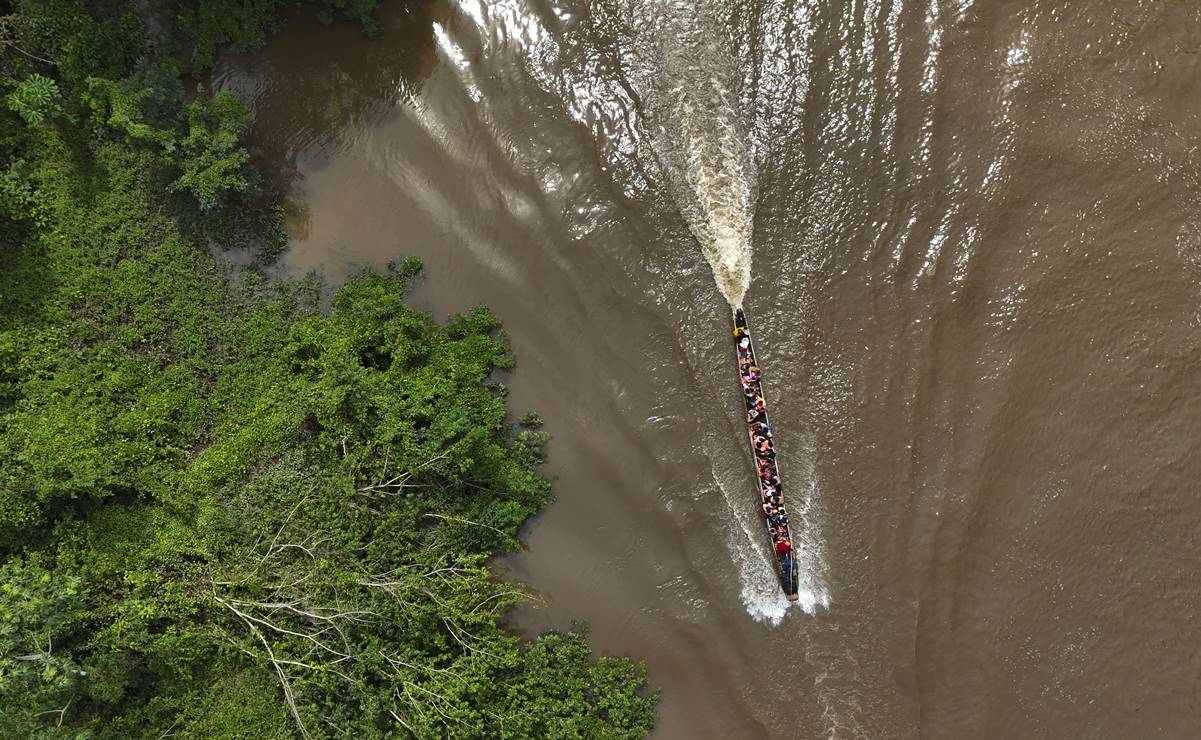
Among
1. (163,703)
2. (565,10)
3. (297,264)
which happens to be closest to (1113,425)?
(565,10)

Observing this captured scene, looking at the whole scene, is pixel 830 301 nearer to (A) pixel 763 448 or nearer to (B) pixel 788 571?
(A) pixel 763 448

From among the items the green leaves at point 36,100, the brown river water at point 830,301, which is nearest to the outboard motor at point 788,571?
the brown river water at point 830,301

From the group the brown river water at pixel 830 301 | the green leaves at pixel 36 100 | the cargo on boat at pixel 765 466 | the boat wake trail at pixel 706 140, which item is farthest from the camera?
the boat wake trail at pixel 706 140

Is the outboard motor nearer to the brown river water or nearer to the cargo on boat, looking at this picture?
the cargo on boat

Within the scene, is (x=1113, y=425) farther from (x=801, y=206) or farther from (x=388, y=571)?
(x=388, y=571)

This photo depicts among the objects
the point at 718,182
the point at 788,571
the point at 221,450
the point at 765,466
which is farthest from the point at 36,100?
the point at 788,571

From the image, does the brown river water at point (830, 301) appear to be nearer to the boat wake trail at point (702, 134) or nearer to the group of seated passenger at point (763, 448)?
the boat wake trail at point (702, 134)
